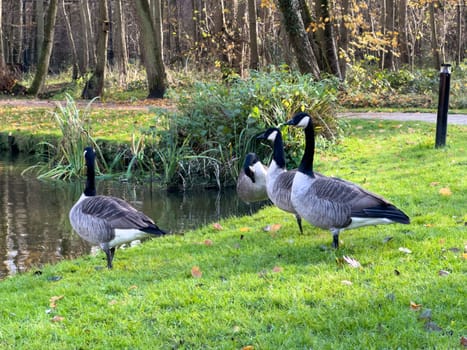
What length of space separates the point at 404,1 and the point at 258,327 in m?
29.7

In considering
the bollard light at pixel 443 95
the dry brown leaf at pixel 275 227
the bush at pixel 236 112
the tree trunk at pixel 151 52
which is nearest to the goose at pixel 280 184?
the dry brown leaf at pixel 275 227

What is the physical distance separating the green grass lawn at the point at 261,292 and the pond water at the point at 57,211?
175cm

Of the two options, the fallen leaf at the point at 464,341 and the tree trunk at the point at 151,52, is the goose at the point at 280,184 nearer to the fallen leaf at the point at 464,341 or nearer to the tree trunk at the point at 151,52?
the fallen leaf at the point at 464,341

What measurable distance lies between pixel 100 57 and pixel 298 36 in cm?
1099

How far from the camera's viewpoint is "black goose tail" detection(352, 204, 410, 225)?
5.97 metres

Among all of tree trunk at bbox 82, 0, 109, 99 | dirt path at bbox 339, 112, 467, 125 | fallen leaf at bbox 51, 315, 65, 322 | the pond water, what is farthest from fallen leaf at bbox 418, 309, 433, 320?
tree trunk at bbox 82, 0, 109, 99

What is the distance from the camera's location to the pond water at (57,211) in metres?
9.19

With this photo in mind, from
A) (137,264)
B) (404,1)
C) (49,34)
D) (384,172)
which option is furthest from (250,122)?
(404,1)

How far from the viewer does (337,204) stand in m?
6.28

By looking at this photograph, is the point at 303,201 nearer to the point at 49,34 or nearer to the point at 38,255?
the point at 38,255

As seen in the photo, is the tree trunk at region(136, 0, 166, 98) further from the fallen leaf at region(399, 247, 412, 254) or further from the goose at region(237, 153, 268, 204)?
the fallen leaf at region(399, 247, 412, 254)

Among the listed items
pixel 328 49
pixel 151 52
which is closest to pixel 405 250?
pixel 328 49

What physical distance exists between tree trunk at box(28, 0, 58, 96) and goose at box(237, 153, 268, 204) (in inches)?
789

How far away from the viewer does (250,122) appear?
1330 centimetres
